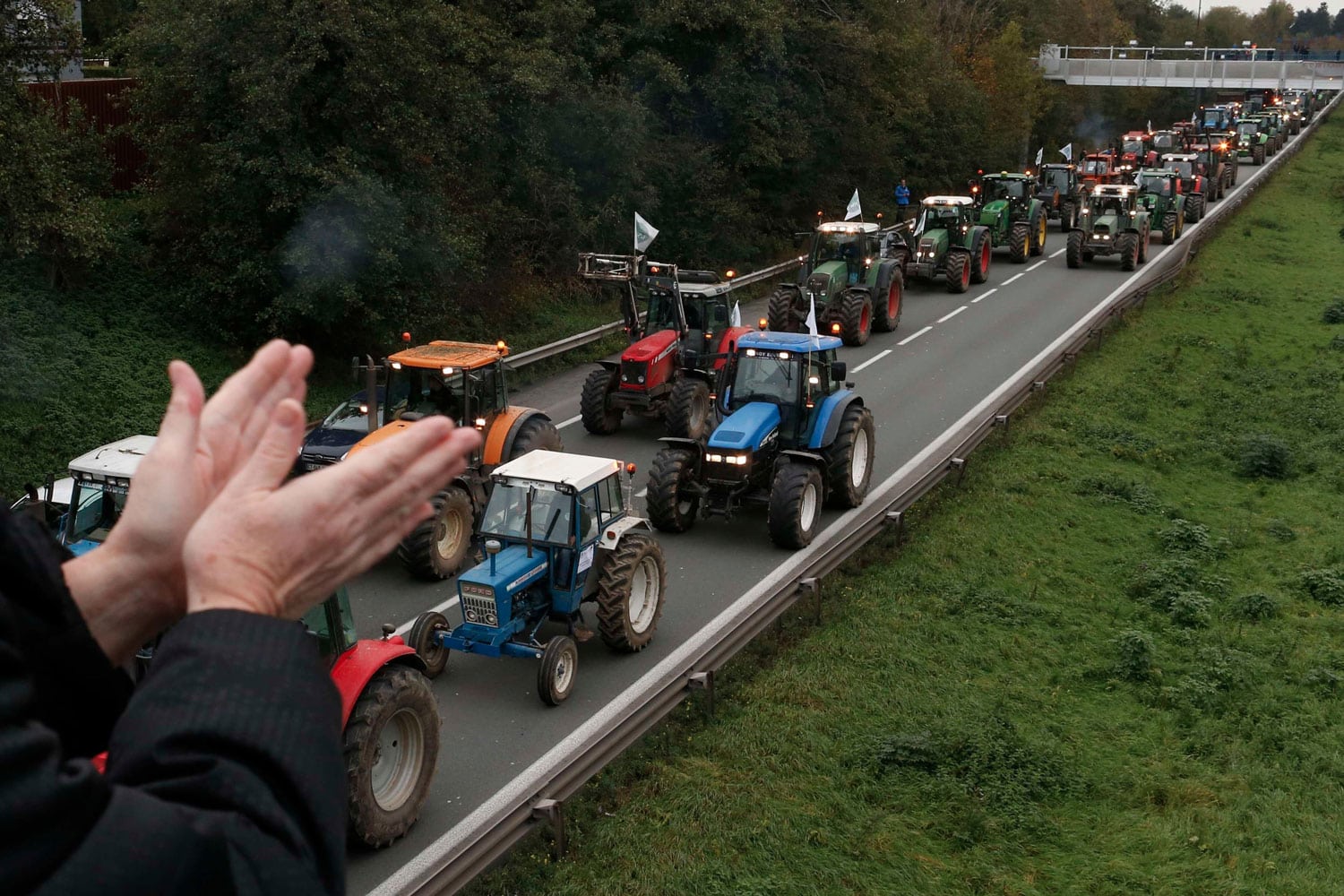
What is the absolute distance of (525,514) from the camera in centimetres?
1209

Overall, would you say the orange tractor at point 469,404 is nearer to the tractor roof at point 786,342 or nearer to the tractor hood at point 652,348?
the tractor roof at point 786,342

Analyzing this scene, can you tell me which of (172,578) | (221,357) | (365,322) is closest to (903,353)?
(365,322)

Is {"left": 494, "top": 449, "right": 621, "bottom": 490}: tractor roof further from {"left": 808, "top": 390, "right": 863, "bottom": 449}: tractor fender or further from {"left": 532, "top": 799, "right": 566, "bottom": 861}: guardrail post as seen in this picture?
{"left": 808, "top": 390, "right": 863, "bottom": 449}: tractor fender

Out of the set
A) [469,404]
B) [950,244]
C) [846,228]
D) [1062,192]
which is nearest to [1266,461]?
[846,228]

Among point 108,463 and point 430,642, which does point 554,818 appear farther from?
point 108,463

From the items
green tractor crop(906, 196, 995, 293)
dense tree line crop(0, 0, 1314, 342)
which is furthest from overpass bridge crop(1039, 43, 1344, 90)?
green tractor crop(906, 196, 995, 293)

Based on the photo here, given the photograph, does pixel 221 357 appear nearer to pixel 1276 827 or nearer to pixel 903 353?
pixel 903 353

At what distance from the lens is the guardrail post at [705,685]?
1112cm

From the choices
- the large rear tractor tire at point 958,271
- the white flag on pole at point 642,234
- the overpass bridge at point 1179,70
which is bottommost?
the large rear tractor tire at point 958,271

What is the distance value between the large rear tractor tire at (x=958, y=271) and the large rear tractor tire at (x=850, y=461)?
15.6 metres

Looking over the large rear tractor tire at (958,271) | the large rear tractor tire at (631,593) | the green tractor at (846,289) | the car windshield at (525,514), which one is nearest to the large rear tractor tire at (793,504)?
the large rear tractor tire at (631,593)

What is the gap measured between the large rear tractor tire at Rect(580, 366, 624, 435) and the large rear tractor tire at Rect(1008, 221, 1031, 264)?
64.6 ft

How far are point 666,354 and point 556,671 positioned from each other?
9.94 m

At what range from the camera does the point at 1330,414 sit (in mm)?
22719
